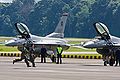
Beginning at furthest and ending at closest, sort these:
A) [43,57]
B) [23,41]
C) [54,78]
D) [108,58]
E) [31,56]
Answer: [23,41]
[43,57]
[108,58]
[31,56]
[54,78]

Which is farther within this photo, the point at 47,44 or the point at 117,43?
the point at 47,44

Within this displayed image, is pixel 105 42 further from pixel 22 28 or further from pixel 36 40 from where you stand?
pixel 36 40

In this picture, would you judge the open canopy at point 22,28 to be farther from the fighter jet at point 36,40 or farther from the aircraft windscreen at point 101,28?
the aircraft windscreen at point 101,28

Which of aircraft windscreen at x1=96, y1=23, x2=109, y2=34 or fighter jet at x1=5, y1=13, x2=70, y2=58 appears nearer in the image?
aircraft windscreen at x1=96, y1=23, x2=109, y2=34

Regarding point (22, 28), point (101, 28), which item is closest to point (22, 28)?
point (22, 28)

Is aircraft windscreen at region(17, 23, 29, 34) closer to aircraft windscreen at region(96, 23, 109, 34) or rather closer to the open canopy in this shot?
the open canopy

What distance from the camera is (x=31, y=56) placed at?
174 feet

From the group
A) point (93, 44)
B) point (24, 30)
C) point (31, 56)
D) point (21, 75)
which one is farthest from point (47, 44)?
point (21, 75)

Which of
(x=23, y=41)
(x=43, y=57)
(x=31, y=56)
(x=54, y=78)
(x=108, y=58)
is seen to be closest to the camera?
(x=54, y=78)

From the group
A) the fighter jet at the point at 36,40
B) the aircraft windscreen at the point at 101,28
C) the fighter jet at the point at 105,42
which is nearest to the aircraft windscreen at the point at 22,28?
the fighter jet at the point at 36,40

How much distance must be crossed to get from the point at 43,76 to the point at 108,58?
1974 cm

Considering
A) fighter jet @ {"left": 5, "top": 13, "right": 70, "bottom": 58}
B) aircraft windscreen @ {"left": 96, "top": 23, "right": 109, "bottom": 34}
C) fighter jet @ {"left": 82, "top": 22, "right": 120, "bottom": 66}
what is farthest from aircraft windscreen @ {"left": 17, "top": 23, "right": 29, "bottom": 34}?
aircraft windscreen @ {"left": 96, "top": 23, "right": 109, "bottom": 34}

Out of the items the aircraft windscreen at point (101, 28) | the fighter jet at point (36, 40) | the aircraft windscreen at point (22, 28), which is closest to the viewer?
the aircraft windscreen at point (101, 28)

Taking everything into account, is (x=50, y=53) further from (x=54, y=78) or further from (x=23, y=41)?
(x=54, y=78)
